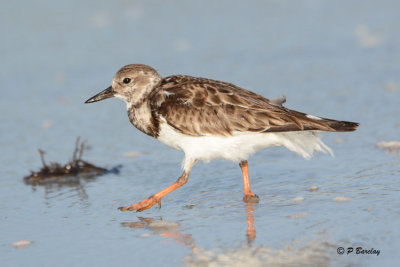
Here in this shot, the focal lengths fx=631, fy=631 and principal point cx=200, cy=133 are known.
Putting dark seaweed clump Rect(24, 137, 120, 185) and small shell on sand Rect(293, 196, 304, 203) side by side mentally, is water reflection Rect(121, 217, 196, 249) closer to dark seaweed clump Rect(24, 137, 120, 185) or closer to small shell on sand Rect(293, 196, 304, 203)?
small shell on sand Rect(293, 196, 304, 203)

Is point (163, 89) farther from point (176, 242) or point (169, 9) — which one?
point (169, 9)

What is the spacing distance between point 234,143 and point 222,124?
0.72 ft

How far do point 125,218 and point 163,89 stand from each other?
4.53 ft

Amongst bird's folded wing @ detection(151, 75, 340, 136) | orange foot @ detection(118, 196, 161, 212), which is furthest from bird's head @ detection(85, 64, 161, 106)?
orange foot @ detection(118, 196, 161, 212)

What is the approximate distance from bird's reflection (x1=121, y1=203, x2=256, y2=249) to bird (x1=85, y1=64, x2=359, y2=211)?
31cm

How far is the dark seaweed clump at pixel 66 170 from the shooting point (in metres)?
7.02

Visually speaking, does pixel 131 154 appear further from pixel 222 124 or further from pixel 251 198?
pixel 251 198

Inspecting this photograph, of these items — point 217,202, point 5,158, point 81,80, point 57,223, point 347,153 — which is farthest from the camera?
point 81,80

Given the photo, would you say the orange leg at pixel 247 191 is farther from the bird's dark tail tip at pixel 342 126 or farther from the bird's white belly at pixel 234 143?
the bird's dark tail tip at pixel 342 126

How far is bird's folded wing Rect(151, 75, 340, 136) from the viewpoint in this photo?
229 inches

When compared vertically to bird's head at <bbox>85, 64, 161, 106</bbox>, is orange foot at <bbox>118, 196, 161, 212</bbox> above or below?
below

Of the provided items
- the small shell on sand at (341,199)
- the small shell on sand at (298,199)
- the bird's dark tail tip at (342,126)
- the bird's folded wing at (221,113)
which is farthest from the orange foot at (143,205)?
the bird's dark tail tip at (342,126)

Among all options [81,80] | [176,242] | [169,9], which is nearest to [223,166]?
[176,242]

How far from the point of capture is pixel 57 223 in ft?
17.9
